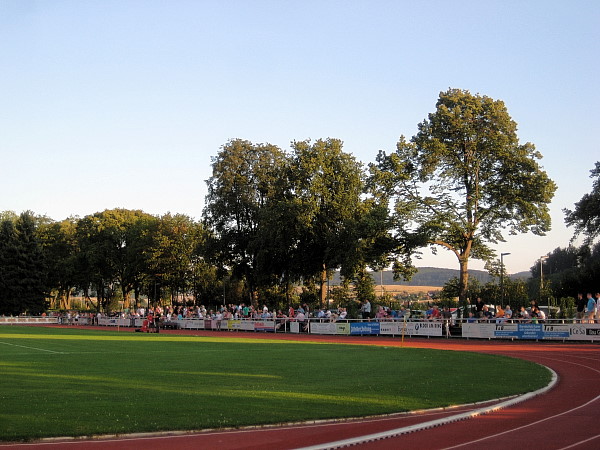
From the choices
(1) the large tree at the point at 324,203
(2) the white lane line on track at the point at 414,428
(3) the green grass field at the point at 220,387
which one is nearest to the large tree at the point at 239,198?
(1) the large tree at the point at 324,203

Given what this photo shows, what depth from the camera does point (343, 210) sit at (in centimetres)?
6284

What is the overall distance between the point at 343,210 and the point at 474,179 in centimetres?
1377

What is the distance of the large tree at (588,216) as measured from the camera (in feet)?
199

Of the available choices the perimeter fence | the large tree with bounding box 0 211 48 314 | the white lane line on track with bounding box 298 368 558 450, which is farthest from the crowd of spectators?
the large tree with bounding box 0 211 48 314

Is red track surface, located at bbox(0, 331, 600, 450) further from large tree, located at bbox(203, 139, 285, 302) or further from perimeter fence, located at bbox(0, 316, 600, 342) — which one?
large tree, located at bbox(203, 139, 285, 302)

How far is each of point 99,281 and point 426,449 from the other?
Result: 9792 cm

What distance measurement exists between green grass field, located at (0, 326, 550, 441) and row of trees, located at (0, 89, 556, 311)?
28.4m

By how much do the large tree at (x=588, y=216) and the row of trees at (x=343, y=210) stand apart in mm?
9994

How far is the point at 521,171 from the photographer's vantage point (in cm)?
5259

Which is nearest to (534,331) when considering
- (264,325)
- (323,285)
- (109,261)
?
(264,325)

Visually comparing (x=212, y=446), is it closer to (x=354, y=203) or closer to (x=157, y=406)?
(x=157, y=406)

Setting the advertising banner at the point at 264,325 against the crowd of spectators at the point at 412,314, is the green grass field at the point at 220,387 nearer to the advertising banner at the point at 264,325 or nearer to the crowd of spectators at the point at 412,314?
the crowd of spectators at the point at 412,314

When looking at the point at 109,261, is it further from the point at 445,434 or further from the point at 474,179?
the point at 445,434

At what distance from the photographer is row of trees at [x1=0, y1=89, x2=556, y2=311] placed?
53094 millimetres
